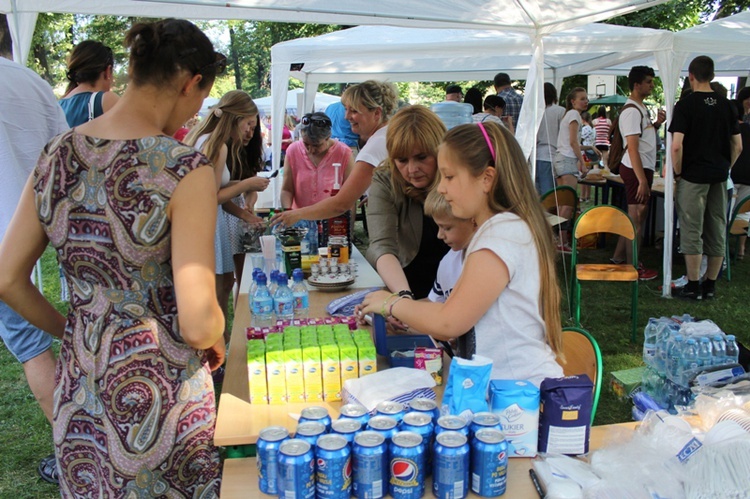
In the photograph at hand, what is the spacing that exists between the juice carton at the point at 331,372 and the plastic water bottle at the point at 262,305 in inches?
26.6

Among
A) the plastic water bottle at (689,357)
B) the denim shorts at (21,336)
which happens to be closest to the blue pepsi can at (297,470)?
the denim shorts at (21,336)

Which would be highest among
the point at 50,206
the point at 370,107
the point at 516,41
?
the point at 516,41

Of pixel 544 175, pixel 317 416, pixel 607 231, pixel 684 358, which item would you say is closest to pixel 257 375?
pixel 317 416

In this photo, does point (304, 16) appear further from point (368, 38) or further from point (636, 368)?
point (636, 368)

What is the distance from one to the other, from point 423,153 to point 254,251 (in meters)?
1.57

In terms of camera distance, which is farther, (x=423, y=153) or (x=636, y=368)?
(x=636, y=368)

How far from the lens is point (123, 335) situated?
4.90 feet

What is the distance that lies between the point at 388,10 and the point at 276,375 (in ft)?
11.4

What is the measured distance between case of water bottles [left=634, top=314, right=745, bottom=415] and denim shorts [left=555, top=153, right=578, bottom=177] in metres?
4.87

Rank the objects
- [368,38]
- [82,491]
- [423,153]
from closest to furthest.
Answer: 1. [82,491]
2. [423,153]
3. [368,38]

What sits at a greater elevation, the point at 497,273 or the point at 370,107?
the point at 370,107

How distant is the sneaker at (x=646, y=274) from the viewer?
6.39 metres

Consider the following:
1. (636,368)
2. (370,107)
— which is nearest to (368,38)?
(370,107)

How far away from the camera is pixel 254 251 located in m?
3.80
